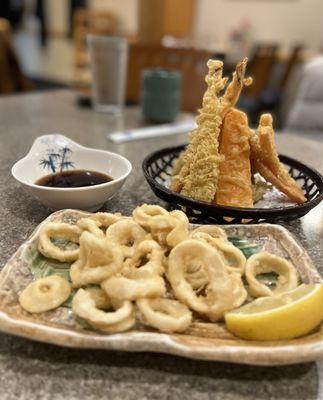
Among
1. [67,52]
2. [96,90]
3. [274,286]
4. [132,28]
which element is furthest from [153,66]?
[67,52]

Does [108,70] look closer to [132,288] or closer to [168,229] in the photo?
[168,229]

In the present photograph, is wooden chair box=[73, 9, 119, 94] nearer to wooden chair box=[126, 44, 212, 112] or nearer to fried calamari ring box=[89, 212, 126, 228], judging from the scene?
wooden chair box=[126, 44, 212, 112]

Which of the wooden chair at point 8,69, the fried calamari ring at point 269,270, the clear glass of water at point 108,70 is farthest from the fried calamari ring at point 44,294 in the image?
the wooden chair at point 8,69

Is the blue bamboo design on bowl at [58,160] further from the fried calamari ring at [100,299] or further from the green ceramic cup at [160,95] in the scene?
the green ceramic cup at [160,95]

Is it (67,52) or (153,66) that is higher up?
(153,66)

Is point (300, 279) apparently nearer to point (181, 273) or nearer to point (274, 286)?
point (274, 286)

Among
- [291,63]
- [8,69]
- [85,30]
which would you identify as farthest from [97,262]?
[85,30]

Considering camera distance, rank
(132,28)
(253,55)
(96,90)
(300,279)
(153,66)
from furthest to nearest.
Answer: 1. (132,28)
2. (253,55)
3. (153,66)
4. (96,90)
5. (300,279)
